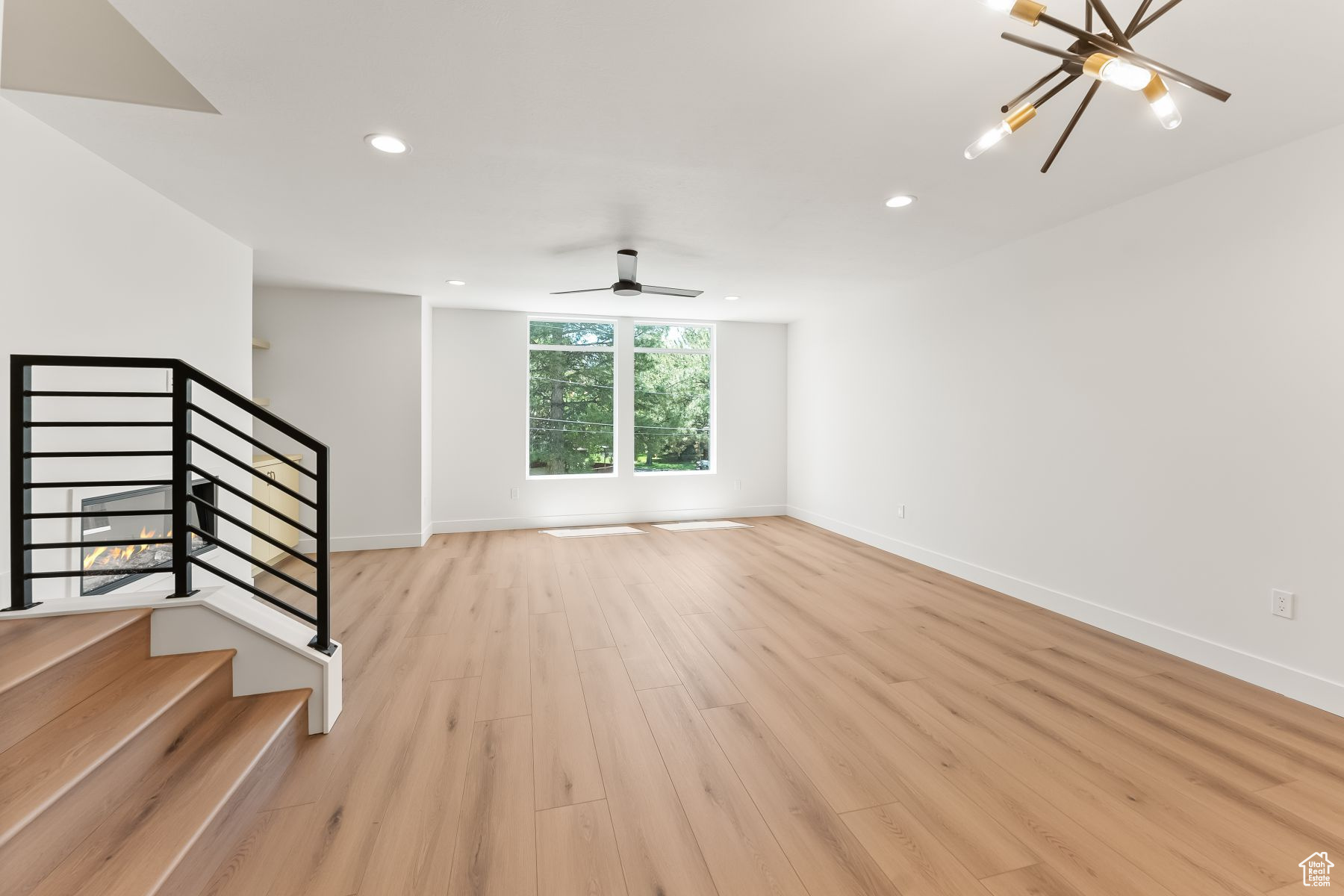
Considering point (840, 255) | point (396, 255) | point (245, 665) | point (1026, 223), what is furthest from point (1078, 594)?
point (396, 255)

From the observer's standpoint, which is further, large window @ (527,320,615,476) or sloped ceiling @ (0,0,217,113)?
large window @ (527,320,615,476)

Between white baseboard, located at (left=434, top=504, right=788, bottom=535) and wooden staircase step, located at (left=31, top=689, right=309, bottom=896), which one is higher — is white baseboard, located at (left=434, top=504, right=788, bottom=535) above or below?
above

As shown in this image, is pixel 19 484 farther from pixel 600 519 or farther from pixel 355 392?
pixel 600 519

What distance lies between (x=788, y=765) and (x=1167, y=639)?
2513mm

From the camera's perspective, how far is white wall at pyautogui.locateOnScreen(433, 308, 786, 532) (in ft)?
20.0

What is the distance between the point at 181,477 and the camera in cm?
205

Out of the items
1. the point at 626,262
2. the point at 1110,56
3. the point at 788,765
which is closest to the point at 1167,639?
the point at 788,765

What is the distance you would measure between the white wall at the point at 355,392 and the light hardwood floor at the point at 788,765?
2.03m

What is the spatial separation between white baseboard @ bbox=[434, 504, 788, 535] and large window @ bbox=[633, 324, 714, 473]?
562mm

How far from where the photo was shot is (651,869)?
1.54 meters

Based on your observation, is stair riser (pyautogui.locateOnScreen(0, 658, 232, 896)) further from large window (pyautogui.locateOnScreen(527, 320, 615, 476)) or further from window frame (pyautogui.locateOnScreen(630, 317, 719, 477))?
window frame (pyautogui.locateOnScreen(630, 317, 719, 477))

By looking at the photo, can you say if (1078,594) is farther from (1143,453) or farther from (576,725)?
(576,725)

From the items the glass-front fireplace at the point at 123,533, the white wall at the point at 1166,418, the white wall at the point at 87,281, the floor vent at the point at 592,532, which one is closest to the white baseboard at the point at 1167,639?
the white wall at the point at 1166,418

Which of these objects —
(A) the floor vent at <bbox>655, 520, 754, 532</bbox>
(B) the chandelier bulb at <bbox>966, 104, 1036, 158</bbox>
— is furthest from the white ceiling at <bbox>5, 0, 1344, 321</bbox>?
(A) the floor vent at <bbox>655, 520, 754, 532</bbox>
